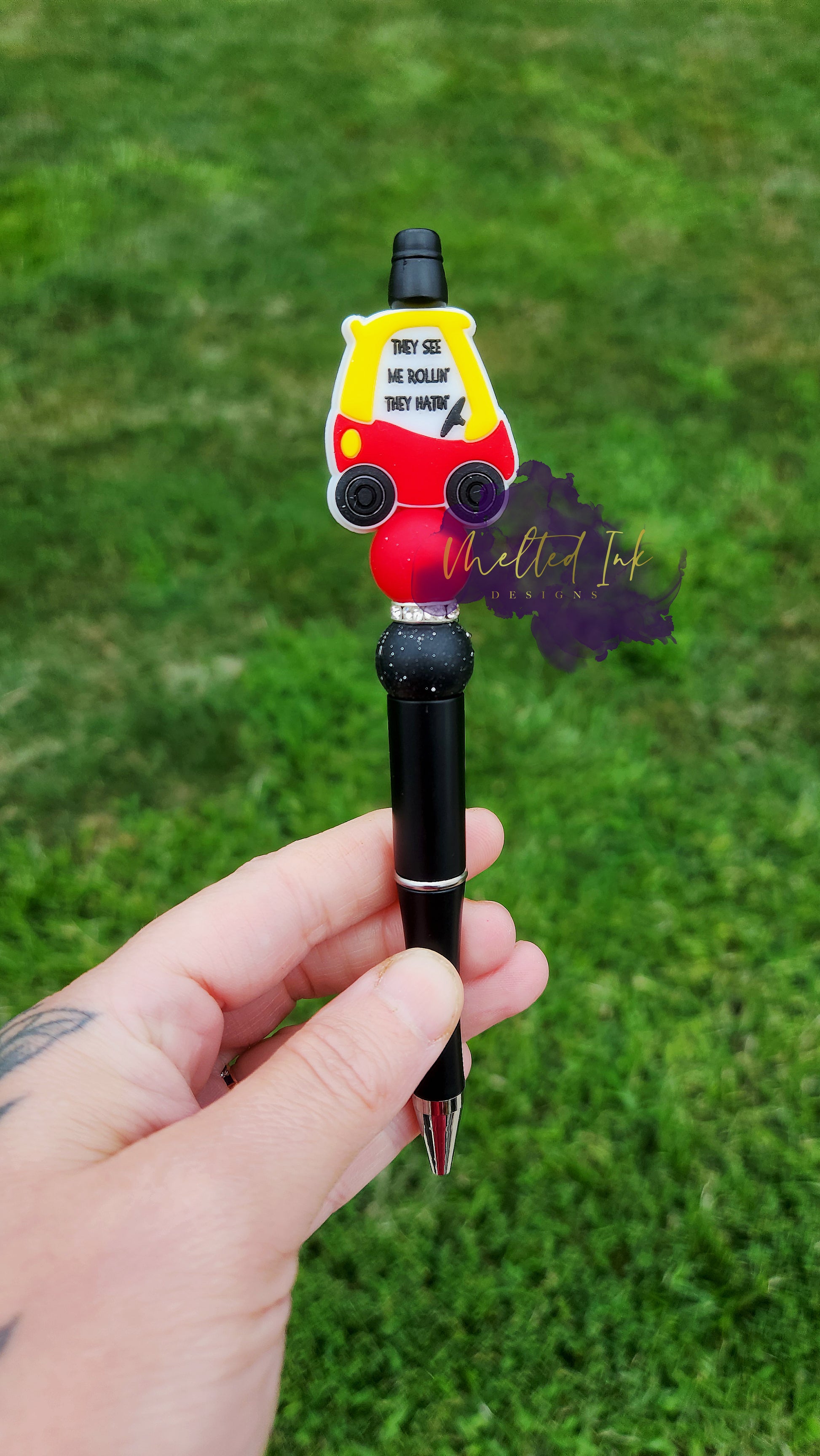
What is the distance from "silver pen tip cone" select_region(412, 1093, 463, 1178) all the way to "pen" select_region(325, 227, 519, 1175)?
58 cm

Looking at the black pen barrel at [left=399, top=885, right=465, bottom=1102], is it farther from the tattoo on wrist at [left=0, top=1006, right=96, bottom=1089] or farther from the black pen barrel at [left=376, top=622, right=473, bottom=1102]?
the tattoo on wrist at [left=0, top=1006, right=96, bottom=1089]

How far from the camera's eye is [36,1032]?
144 cm

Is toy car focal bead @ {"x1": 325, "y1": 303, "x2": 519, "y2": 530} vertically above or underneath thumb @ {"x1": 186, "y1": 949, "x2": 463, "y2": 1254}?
above

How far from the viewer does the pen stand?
4.75ft

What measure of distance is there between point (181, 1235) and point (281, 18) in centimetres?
577

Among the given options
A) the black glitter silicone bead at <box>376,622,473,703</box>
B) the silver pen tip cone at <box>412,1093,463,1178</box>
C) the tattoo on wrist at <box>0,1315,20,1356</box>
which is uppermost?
the black glitter silicone bead at <box>376,622,473,703</box>

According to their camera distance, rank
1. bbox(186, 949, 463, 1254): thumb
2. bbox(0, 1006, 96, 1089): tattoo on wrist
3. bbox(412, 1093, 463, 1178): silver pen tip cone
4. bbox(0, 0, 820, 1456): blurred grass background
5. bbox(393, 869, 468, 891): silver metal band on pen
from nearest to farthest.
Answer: bbox(186, 949, 463, 1254): thumb, bbox(0, 1006, 96, 1089): tattoo on wrist, bbox(393, 869, 468, 891): silver metal band on pen, bbox(412, 1093, 463, 1178): silver pen tip cone, bbox(0, 0, 820, 1456): blurred grass background

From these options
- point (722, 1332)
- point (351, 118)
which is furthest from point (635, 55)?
point (722, 1332)

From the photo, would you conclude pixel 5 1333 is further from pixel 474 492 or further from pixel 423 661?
pixel 474 492

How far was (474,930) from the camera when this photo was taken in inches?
73.8

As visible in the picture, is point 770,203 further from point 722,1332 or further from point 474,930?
point 722,1332

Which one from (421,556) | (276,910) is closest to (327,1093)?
(276,910)

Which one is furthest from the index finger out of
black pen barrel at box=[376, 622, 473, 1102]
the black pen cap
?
the black pen cap

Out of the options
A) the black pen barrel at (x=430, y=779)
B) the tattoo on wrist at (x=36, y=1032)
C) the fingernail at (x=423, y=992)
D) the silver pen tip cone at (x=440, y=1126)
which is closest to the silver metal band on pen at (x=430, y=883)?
the black pen barrel at (x=430, y=779)
